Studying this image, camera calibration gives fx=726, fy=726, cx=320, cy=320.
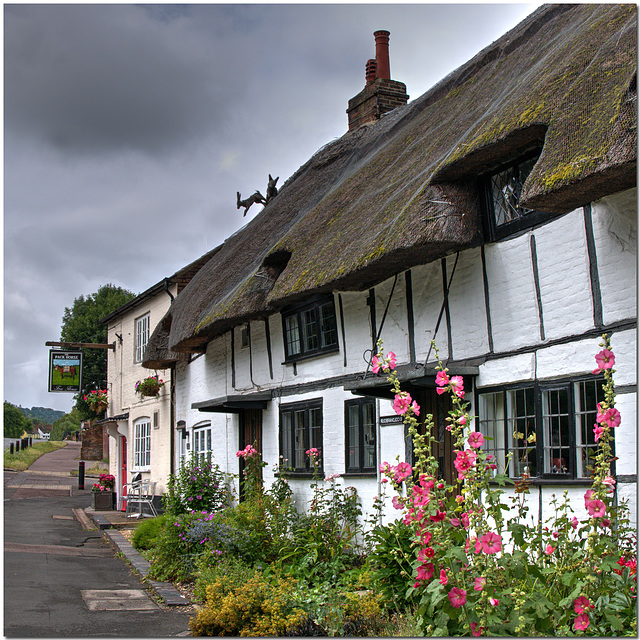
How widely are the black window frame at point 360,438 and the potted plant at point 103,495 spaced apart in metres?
11.6

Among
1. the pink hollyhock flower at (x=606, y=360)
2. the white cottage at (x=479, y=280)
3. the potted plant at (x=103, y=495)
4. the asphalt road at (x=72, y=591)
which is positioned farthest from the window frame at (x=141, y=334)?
the pink hollyhock flower at (x=606, y=360)

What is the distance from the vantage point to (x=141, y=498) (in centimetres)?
1786

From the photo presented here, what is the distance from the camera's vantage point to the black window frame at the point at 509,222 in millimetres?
6867

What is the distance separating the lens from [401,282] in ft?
28.6

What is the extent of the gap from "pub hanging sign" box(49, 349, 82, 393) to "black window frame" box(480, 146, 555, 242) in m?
16.2

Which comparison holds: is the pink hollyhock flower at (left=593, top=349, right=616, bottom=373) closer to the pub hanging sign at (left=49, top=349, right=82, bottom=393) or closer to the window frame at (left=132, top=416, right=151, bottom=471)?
the window frame at (left=132, top=416, right=151, bottom=471)

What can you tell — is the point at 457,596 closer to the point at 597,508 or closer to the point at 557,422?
the point at 597,508

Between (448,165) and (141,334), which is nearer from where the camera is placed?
(448,165)

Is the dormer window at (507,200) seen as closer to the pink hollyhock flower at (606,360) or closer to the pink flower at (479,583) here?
the pink hollyhock flower at (606,360)

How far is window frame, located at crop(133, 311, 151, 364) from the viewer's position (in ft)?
65.8

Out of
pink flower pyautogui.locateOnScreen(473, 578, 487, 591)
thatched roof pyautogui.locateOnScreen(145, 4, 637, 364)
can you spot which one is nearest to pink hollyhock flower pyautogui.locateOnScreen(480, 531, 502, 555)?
pink flower pyautogui.locateOnScreen(473, 578, 487, 591)

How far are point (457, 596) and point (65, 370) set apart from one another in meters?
18.6

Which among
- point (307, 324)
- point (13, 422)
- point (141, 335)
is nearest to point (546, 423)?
point (307, 324)

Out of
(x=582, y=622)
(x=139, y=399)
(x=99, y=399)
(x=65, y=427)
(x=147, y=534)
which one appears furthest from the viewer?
(x=65, y=427)
